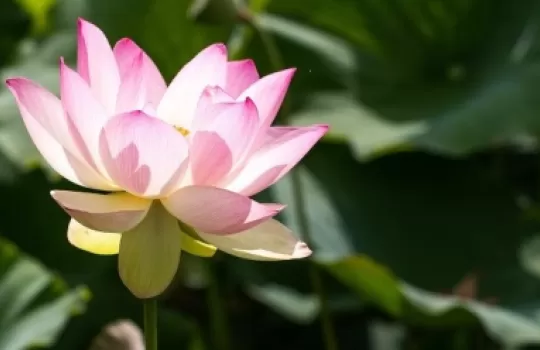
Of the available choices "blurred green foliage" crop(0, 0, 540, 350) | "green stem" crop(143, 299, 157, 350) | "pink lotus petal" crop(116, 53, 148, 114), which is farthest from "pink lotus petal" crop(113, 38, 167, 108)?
"blurred green foliage" crop(0, 0, 540, 350)

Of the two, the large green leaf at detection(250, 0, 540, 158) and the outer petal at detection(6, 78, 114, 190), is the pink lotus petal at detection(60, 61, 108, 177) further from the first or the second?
the large green leaf at detection(250, 0, 540, 158)

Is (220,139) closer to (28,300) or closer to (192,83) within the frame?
(192,83)

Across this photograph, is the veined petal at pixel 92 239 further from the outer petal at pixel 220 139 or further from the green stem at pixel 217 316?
the green stem at pixel 217 316

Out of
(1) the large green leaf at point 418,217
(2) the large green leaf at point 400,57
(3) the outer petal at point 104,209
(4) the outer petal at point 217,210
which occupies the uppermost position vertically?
(4) the outer petal at point 217,210

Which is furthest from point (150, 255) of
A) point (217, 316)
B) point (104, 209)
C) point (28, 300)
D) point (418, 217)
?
point (418, 217)

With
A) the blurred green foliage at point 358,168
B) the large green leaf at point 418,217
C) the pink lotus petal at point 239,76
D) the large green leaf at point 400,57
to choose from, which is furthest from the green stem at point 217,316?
the pink lotus petal at point 239,76

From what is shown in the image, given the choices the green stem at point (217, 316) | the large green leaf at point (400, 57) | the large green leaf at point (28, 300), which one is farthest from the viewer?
the large green leaf at point (400, 57)

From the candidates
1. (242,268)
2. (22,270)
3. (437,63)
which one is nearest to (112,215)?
(22,270)

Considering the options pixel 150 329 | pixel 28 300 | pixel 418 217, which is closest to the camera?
pixel 150 329
